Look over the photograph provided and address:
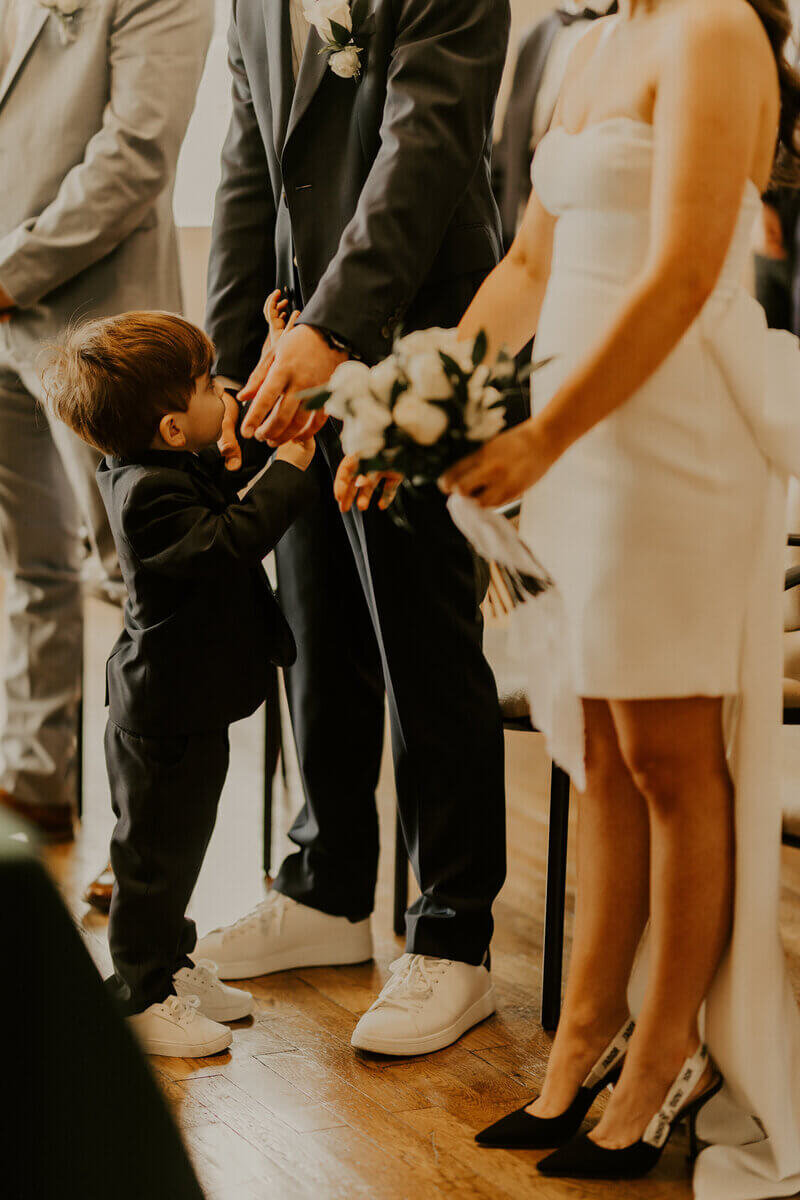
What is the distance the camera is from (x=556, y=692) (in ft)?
4.87

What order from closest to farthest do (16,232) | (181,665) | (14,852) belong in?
(14,852), (181,665), (16,232)

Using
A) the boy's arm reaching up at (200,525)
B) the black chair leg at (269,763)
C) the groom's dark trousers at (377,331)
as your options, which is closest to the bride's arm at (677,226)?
the groom's dark trousers at (377,331)

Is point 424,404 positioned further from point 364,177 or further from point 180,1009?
point 180,1009

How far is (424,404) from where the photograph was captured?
1.29 metres

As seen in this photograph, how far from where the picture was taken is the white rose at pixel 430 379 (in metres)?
1.29

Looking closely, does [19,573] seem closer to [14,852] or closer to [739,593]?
[739,593]

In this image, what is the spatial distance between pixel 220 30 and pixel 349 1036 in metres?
3.20

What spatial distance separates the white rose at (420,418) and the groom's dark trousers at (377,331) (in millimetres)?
302

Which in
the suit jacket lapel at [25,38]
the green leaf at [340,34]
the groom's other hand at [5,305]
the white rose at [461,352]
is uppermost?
the suit jacket lapel at [25,38]

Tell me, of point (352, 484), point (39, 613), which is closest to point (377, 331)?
point (352, 484)

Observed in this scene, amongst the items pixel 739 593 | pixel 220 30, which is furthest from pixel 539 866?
pixel 220 30

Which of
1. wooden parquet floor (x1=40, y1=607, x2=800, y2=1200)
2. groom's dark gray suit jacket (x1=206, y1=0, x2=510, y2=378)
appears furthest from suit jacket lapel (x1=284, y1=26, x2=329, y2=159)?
wooden parquet floor (x1=40, y1=607, x2=800, y2=1200)

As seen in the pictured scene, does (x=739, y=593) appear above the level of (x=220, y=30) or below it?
below

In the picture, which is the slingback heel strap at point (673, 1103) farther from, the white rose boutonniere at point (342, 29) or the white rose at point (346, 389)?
the white rose boutonniere at point (342, 29)
